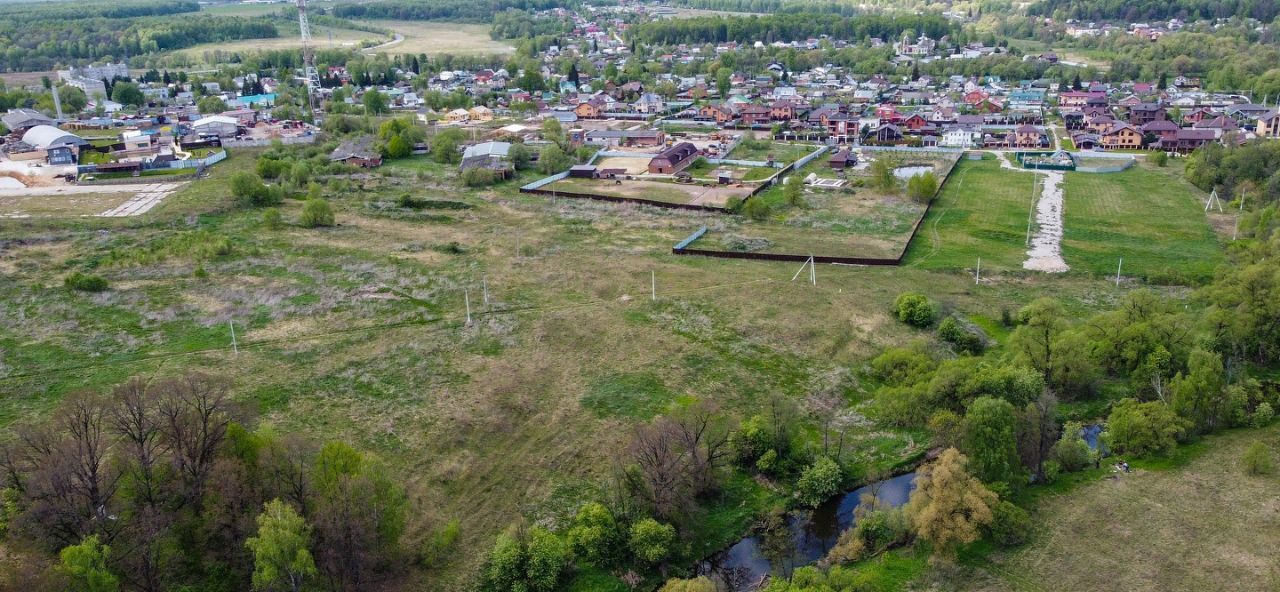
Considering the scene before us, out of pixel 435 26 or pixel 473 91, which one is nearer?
pixel 473 91

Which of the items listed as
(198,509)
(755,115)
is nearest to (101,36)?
(755,115)

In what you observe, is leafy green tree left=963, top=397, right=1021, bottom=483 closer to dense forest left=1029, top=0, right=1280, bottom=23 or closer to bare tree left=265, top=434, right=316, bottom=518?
bare tree left=265, top=434, right=316, bottom=518

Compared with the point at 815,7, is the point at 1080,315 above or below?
below

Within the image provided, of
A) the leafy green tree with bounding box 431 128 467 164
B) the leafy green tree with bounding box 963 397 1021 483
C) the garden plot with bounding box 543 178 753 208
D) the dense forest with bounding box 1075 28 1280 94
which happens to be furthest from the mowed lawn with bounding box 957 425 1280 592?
the dense forest with bounding box 1075 28 1280 94

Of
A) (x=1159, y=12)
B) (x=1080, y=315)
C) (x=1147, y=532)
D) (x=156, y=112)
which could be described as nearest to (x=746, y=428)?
(x=1147, y=532)

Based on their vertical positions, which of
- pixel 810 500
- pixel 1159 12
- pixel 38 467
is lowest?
pixel 810 500

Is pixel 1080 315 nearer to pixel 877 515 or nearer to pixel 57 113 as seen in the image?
pixel 877 515

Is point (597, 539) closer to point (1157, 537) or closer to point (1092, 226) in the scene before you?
point (1157, 537)
